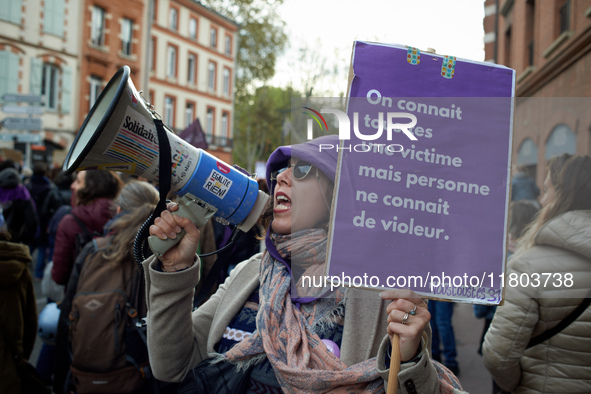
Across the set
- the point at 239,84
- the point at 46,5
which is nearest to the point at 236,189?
the point at 46,5

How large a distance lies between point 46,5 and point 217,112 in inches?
556

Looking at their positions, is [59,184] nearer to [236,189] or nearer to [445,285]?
[236,189]

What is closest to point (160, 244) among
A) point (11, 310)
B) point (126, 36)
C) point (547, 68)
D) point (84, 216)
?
point (11, 310)

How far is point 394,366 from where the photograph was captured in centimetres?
133

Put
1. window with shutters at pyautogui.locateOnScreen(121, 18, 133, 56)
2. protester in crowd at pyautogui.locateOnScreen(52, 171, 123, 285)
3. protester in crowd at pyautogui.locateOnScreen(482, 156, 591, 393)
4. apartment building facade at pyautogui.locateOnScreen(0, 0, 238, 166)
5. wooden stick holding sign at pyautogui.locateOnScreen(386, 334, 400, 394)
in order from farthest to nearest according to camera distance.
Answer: window with shutters at pyautogui.locateOnScreen(121, 18, 133, 56) → apartment building facade at pyautogui.locateOnScreen(0, 0, 238, 166) → protester in crowd at pyautogui.locateOnScreen(52, 171, 123, 285) → protester in crowd at pyautogui.locateOnScreen(482, 156, 591, 393) → wooden stick holding sign at pyautogui.locateOnScreen(386, 334, 400, 394)

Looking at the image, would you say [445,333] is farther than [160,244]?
Yes

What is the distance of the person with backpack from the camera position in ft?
8.73

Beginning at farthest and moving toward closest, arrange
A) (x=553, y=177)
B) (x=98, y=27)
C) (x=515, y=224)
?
(x=98, y=27), (x=515, y=224), (x=553, y=177)

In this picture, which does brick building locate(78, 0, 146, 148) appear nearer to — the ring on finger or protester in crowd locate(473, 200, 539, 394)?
protester in crowd locate(473, 200, 539, 394)

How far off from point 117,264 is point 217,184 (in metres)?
1.31

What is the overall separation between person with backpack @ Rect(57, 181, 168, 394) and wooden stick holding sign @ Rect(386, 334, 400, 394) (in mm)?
1660

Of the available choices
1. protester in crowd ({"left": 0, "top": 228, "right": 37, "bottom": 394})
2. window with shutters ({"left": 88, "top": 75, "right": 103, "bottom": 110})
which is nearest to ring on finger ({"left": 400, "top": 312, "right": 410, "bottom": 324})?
protester in crowd ({"left": 0, "top": 228, "right": 37, "bottom": 394})

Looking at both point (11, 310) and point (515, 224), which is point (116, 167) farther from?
point (515, 224)

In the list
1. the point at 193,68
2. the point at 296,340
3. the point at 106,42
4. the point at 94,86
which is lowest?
the point at 296,340
